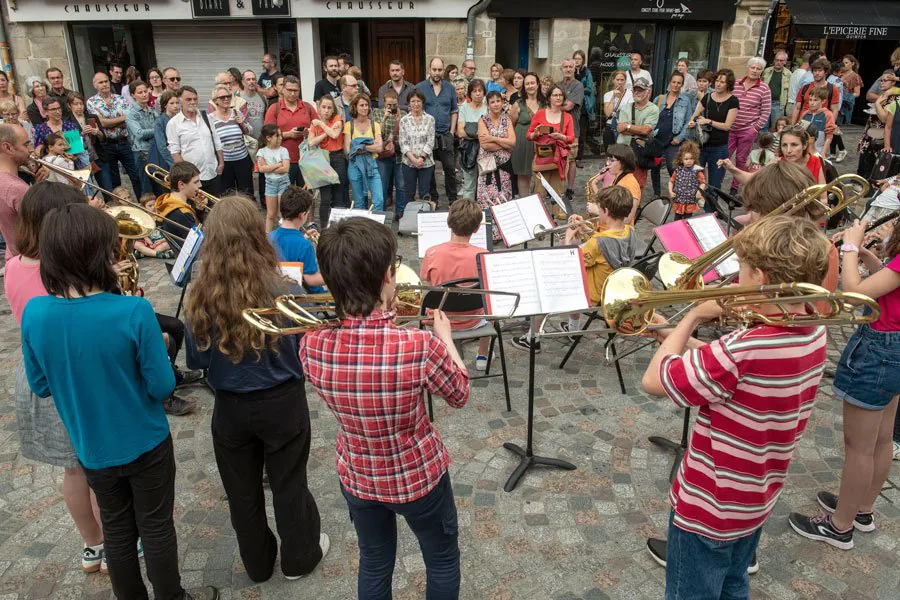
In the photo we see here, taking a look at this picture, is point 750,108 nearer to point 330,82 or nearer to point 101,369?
point 330,82

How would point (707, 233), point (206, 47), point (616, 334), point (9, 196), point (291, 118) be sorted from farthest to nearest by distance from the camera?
point (206, 47)
point (291, 118)
point (707, 233)
point (9, 196)
point (616, 334)

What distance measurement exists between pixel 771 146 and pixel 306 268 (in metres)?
5.35

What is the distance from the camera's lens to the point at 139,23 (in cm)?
1393

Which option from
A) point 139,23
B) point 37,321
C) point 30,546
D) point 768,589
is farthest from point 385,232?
point 139,23

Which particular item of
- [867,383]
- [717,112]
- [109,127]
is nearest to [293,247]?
[867,383]

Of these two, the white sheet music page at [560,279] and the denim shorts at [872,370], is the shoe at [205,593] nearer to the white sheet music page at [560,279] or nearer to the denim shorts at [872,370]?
the white sheet music page at [560,279]

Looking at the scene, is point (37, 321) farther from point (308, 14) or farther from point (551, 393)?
point (308, 14)

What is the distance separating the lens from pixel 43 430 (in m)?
2.77

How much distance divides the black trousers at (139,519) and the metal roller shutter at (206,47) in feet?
42.6

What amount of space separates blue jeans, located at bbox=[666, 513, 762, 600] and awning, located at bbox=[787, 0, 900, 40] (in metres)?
14.2

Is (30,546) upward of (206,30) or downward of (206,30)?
downward

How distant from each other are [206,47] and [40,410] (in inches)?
514

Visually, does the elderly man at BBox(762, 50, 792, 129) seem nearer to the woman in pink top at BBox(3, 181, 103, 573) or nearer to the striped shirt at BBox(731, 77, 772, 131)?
the striped shirt at BBox(731, 77, 772, 131)

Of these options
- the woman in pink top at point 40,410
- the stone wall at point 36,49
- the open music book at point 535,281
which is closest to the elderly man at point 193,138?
the woman in pink top at point 40,410
